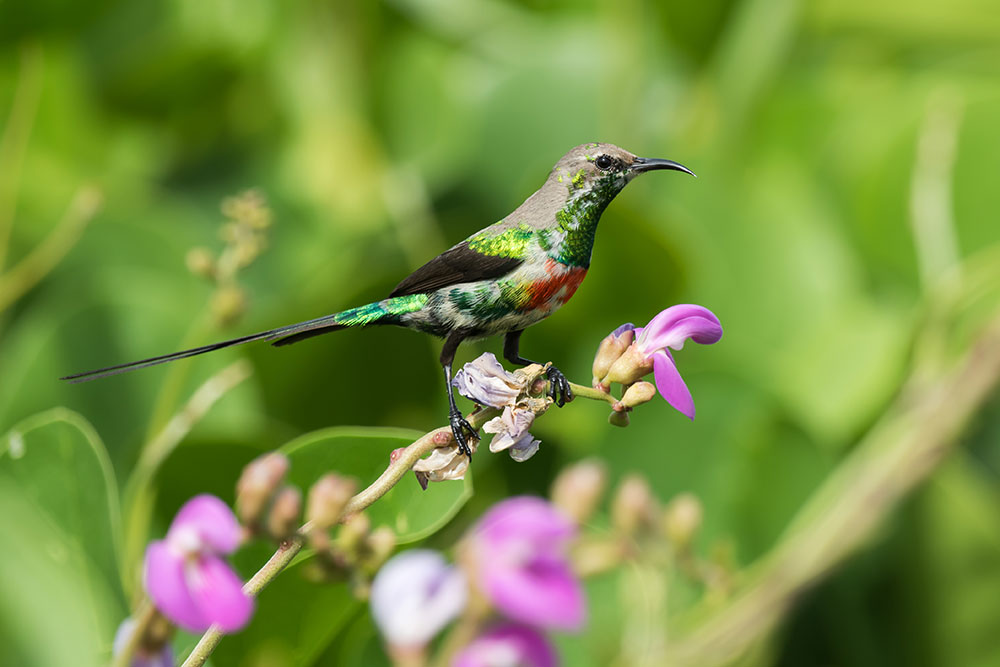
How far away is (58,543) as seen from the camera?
77cm

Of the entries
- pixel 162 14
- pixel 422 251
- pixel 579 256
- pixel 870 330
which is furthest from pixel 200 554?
pixel 162 14

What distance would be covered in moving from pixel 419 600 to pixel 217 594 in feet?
0.26

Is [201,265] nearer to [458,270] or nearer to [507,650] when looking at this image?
[458,270]

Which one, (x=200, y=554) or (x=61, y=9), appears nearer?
(x=200, y=554)

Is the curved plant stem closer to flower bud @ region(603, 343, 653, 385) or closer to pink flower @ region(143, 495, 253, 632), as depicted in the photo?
pink flower @ region(143, 495, 253, 632)

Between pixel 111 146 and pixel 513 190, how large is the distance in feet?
2.03

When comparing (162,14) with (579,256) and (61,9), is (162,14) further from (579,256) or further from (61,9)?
(579,256)

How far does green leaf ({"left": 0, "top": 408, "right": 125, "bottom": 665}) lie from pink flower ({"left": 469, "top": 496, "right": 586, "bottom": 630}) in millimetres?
372

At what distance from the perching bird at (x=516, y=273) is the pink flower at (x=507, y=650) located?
14 cm

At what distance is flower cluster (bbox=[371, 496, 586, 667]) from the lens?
43 cm

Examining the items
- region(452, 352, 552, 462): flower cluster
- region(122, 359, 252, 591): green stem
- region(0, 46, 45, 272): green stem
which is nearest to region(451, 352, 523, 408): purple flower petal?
region(452, 352, 552, 462): flower cluster

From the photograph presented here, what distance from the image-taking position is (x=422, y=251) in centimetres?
120

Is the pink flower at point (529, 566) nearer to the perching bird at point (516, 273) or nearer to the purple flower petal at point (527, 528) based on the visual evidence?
the purple flower petal at point (527, 528)

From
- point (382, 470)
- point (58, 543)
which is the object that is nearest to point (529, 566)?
point (382, 470)
